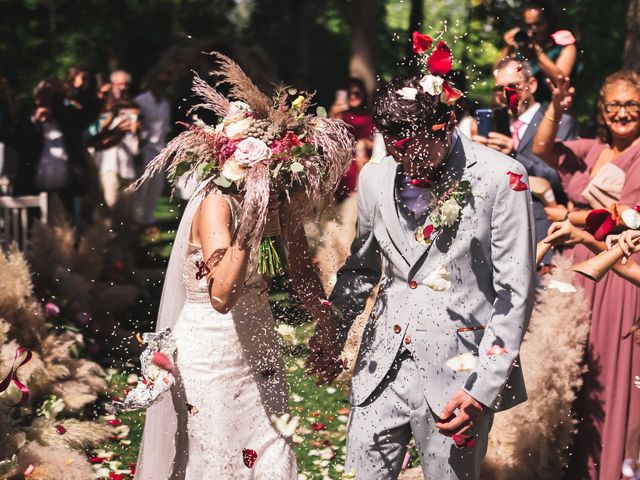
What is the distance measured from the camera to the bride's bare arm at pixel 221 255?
3.53 meters

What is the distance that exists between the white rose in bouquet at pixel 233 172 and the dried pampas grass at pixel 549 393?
6.32ft

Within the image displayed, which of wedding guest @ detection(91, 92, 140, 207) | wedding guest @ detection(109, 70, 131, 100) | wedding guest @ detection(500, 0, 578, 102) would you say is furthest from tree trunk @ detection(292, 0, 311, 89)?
wedding guest @ detection(500, 0, 578, 102)

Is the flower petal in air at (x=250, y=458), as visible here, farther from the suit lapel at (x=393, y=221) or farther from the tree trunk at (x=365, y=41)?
the tree trunk at (x=365, y=41)

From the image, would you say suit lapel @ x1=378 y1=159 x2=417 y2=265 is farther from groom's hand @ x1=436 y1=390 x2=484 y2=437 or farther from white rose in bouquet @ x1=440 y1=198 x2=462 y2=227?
groom's hand @ x1=436 y1=390 x2=484 y2=437

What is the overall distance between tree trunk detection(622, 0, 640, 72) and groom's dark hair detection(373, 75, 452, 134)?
5232mm

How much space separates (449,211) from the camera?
3.34 metres

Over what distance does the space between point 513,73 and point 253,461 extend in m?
2.70

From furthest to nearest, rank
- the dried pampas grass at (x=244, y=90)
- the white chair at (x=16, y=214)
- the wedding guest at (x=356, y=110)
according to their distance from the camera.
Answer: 1. the wedding guest at (x=356, y=110)
2. the white chair at (x=16, y=214)
3. the dried pampas grass at (x=244, y=90)

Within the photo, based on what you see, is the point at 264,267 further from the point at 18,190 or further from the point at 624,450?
the point at 18,190

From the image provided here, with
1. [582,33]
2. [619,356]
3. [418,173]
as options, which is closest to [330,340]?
[418,173]

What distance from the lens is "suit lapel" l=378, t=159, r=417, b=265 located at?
3.47 meters

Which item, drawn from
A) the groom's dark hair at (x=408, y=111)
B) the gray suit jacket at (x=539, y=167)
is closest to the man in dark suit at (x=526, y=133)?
the gray suit jacket at (x=539, y=167)

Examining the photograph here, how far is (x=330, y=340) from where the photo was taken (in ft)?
12.3

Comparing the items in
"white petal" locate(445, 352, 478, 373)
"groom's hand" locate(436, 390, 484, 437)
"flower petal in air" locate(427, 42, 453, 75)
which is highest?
"flower petal in air" locate(427, 42, 453, 75)
